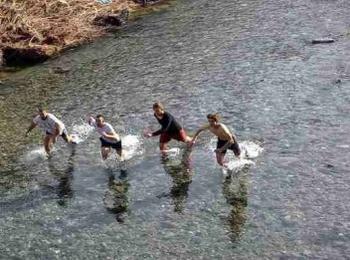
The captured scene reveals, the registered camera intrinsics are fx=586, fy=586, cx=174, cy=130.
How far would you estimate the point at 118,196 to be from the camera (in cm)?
1738

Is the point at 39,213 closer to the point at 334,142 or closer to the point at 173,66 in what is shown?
the point at 334,142

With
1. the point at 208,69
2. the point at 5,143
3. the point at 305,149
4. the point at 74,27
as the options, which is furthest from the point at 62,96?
the point at 305,149

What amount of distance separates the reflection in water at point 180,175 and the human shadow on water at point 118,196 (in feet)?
4.45

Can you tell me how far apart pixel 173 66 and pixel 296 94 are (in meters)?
7.16

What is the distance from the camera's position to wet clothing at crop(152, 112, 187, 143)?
18562mm

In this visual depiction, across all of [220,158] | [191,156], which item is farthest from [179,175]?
[220,158]

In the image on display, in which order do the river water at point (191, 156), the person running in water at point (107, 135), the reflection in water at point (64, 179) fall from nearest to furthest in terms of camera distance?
the river water at point (191, 156) < the reflection in water at point (64, 179) < the person running in water at point (107, 135)

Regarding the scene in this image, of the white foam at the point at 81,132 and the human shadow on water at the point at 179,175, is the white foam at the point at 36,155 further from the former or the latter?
the human shadow on water at the point at 179,175

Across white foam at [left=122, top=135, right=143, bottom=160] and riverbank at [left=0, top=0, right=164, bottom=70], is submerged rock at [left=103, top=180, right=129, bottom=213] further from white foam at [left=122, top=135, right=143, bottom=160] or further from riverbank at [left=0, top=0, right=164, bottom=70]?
riverbank at [left=0, top=0, right=164, bottom=70]

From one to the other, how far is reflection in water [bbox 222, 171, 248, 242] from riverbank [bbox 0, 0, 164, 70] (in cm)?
1706

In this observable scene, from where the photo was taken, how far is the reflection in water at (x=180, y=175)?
663 inches

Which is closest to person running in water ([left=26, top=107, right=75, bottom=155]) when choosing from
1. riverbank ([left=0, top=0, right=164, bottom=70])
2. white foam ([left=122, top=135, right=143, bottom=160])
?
white foam ([left=122, top=135, right=143, bottom=160])

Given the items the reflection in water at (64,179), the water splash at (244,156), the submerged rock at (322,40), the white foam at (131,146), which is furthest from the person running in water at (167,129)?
the submerged rock at (322,40)

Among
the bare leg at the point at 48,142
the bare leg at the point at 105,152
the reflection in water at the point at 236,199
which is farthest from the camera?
the bare leg at the point at 48,142
